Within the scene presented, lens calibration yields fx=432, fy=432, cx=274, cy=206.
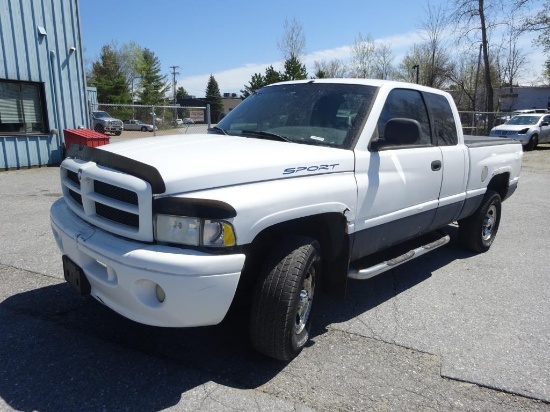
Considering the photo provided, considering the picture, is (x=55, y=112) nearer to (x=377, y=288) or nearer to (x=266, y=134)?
(x=266, y=134)

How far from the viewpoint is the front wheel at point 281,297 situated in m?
2.68

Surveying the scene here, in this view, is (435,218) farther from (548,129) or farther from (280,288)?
(548,129)

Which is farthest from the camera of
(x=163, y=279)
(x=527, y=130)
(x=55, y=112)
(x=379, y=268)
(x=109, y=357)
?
(x=527, y=130)

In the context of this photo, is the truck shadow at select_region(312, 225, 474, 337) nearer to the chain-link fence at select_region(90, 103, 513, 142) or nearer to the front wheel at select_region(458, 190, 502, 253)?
the front wheel at select_region(458, 190, 502, 253)

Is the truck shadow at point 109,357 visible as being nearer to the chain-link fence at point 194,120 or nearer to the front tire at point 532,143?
the chain-link fence at point 194,120

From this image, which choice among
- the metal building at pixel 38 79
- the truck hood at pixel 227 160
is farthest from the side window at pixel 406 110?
the metal building at pixel 38 79

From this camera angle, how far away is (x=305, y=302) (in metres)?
3.04

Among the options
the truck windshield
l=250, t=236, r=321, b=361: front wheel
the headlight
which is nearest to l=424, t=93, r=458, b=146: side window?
the truck windshield

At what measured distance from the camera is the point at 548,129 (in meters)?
21.5

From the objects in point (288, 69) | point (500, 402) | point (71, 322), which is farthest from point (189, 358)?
point (288, 69)

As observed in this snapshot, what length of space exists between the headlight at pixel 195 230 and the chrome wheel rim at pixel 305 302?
79 centimetres

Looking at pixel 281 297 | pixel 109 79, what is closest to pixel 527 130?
pixel 281 297

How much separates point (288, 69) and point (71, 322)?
2799 cm

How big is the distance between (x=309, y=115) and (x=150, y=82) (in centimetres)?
6746
